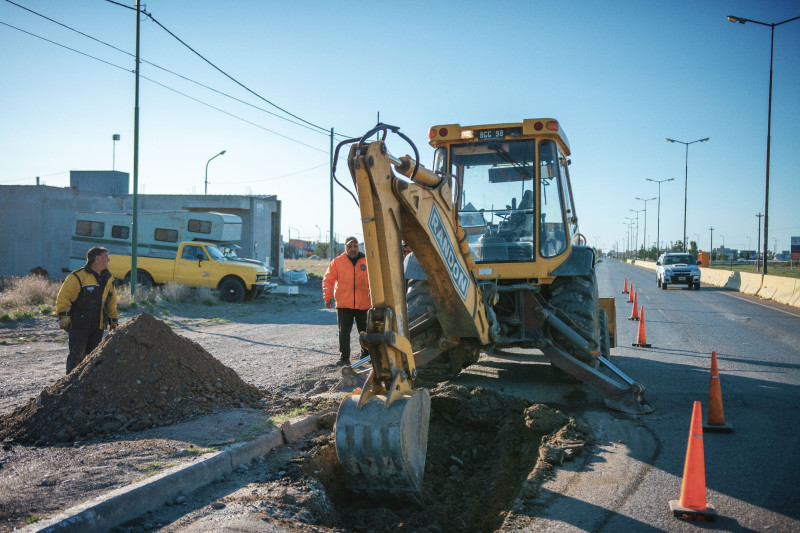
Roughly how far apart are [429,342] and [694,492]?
3.79 meters

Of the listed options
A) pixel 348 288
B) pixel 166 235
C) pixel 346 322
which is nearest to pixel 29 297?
pixel 166 235

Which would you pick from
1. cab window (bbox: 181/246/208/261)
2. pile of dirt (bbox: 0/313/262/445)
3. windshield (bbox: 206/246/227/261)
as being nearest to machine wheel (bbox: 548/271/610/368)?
pile of dirt (bbox: 0/313/262/445)

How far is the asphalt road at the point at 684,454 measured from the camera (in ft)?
13.3

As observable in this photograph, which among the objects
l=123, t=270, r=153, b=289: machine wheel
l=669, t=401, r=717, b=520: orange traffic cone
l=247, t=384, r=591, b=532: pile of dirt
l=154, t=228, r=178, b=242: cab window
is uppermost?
l=154, t=228, r=178, b=242: cab window

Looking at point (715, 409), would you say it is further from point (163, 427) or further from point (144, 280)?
point (144, 280)

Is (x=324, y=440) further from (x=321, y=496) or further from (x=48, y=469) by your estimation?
(x=48, y=469)

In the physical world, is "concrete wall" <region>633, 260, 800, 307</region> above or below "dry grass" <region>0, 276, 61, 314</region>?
above

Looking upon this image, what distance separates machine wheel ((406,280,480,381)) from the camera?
293 inches

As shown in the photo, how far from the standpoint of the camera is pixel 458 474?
17.3ft

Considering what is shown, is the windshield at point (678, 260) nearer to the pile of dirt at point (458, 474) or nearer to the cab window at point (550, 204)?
the cab window at point (550, 204)

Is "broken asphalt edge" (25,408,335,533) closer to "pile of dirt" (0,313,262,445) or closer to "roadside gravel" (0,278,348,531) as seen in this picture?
"roadside gravel" (0,278,348,531)

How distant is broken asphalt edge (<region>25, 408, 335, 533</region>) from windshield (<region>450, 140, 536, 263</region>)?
3.53 meters

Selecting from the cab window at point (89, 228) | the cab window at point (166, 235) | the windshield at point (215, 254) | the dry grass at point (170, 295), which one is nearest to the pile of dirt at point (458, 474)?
the dry grass at point (170, 295)

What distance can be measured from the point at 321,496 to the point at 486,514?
1.17 metres
